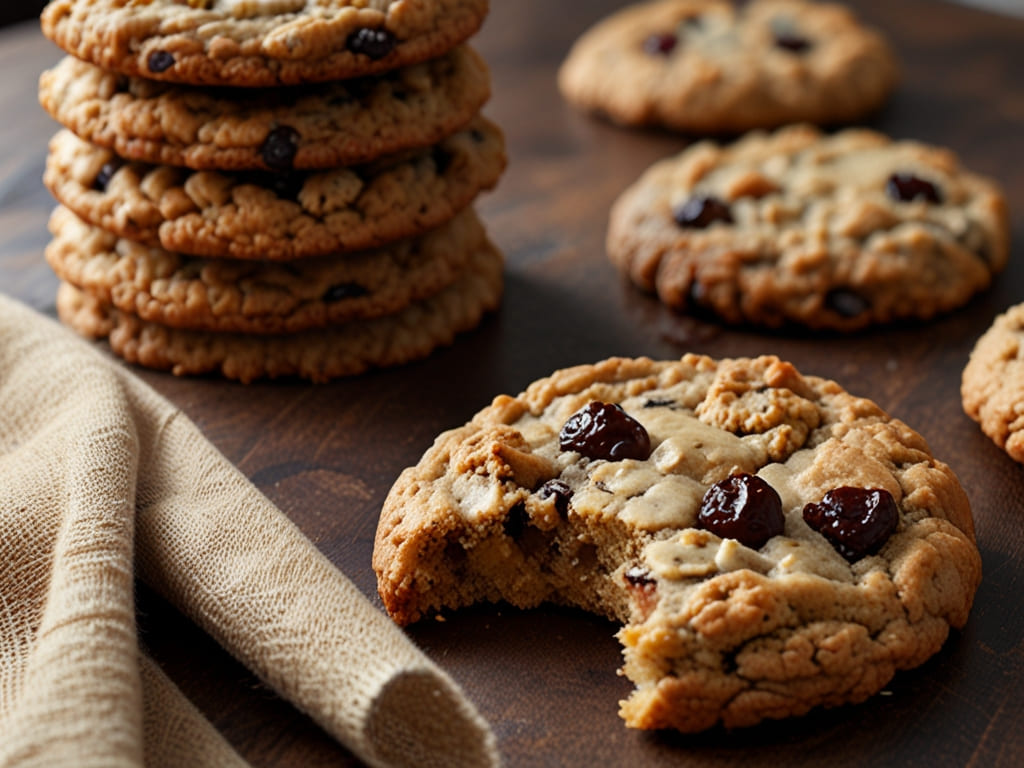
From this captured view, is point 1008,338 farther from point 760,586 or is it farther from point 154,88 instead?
point 154,88

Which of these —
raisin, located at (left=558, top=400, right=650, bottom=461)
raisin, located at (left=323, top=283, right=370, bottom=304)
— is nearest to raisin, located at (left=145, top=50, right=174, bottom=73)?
raisin, located at (left=323, top=283, right=370, bottom=304)

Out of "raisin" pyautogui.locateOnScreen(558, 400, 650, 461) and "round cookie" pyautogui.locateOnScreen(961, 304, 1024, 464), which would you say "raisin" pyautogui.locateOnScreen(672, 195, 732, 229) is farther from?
"raisin" pyautogui.locateOnScreen(558, 400, 650, 461)

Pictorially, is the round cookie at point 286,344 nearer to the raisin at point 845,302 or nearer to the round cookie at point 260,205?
the round cookie at point 260,205

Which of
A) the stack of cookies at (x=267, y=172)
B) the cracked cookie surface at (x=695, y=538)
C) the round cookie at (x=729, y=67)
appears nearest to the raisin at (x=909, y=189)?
the round cookie at (x=729, y=67)

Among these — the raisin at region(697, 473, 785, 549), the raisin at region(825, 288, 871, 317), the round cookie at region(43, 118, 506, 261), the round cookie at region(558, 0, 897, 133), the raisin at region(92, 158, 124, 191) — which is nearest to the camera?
the raisin at region(697, 473, 785, 549)

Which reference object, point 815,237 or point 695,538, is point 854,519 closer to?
point 695,538

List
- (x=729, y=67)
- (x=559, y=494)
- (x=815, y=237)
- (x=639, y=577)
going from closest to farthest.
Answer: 1. (x=639, y=577)
2. (x=559, y=494)
3. (x=815, y=237)
4. (x=729, y=67)

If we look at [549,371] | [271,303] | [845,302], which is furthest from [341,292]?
[845,302]

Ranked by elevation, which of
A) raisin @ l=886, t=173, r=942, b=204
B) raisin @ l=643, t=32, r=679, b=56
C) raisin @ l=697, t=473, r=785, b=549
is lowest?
raisin @ l=886, t=173, r=942, b=204
